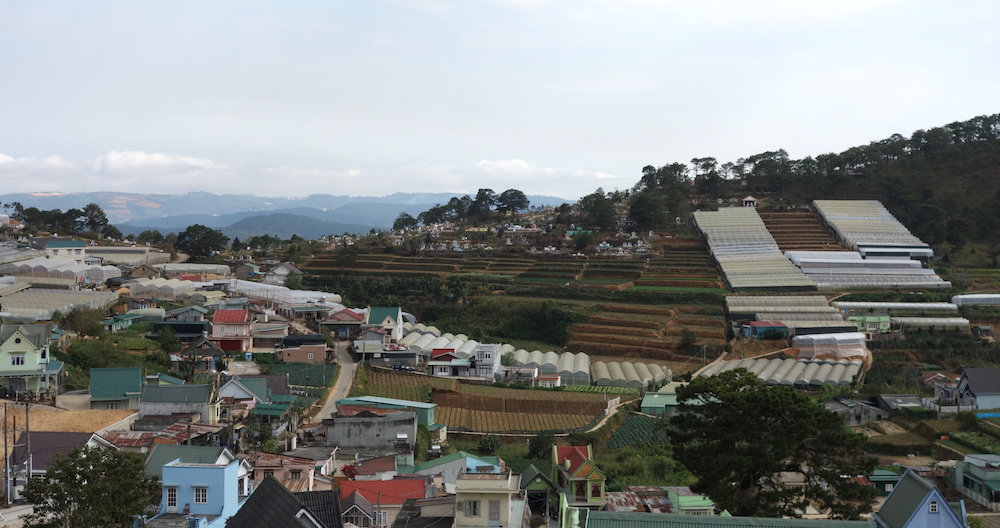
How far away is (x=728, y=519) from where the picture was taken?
11.2 m

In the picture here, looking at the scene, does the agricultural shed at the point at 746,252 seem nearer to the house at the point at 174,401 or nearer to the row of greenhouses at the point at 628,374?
the row of greenhouses at the point at 628,374

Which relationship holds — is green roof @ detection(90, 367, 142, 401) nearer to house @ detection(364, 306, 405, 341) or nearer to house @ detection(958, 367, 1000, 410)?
house @ detection(364, 306, 405, 341)

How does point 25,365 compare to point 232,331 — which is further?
point 232,331

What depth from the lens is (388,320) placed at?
37438 millimetres

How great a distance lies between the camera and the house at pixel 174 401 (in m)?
22.4

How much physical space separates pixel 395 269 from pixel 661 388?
75.8 ft

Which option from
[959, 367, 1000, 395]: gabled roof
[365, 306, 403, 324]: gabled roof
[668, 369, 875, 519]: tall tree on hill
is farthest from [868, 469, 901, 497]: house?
[365, 306, 403, 324]: gabled roof

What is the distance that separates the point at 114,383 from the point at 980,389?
27.2 metres

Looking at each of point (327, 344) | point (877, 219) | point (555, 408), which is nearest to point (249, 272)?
point (327, 344)

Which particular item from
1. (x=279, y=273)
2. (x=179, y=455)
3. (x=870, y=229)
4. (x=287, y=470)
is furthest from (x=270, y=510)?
(x=870, y=229)

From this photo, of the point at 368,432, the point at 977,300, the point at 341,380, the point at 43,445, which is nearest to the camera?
the point at 43,445

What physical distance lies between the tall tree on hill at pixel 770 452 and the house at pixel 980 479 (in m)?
9.21

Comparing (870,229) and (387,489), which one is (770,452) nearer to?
(387,489)

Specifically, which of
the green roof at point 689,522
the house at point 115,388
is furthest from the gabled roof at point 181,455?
the house at point 115,388
